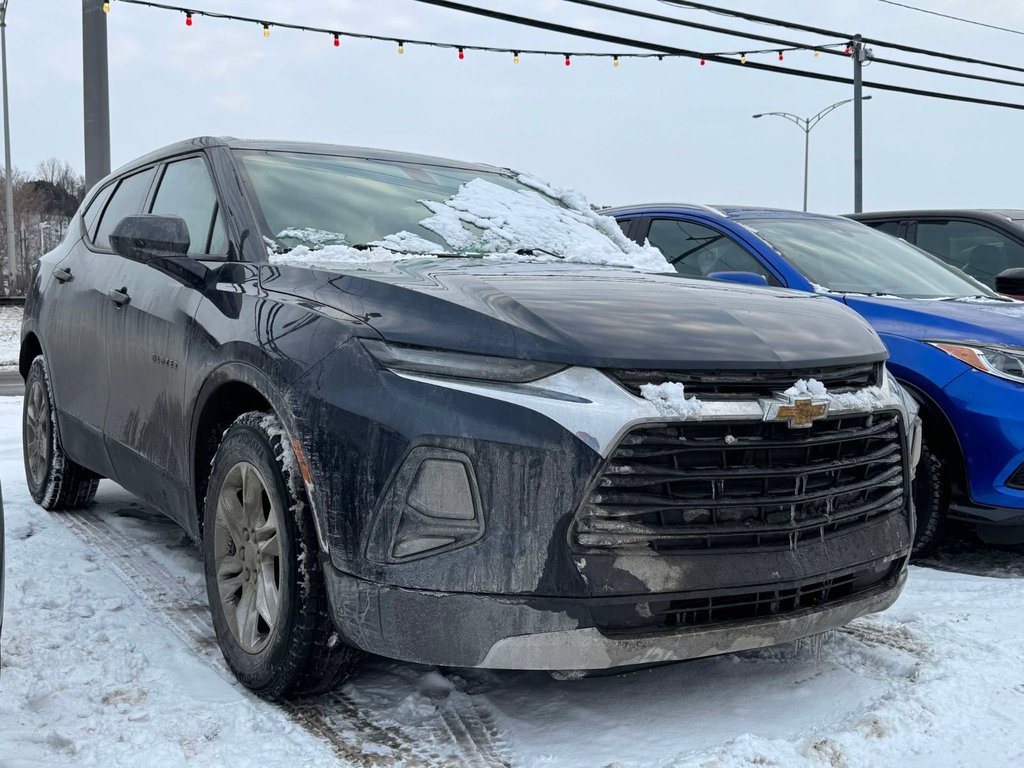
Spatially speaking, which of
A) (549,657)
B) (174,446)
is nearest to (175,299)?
(174,446)

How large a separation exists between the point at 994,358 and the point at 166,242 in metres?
3.30

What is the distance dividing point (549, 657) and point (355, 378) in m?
0.83

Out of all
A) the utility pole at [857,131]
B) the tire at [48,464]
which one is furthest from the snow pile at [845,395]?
the utility pole at [857,131]

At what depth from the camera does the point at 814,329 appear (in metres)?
3.01

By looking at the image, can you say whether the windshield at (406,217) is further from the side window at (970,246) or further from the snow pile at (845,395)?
the side window at (970,246)

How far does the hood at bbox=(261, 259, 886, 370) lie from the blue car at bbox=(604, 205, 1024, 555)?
0.89 meters

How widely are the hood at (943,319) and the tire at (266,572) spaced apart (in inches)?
117

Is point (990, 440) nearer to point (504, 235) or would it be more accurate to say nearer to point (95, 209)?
point (504, 235)

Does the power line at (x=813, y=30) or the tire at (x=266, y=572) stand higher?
the power line at (x=813, y=30)

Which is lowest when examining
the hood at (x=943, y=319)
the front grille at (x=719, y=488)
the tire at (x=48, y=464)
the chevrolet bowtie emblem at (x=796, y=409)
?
the tire at (x=48, y=464)

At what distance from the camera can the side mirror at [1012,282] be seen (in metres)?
6.00

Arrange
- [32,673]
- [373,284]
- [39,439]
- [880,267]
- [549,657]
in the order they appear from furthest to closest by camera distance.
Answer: [880,267], [39,439], [32,673], [373,284], [549,657]

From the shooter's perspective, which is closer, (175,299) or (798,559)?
(798,559)

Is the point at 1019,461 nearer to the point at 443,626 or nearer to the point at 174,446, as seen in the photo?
the point at 443,626
